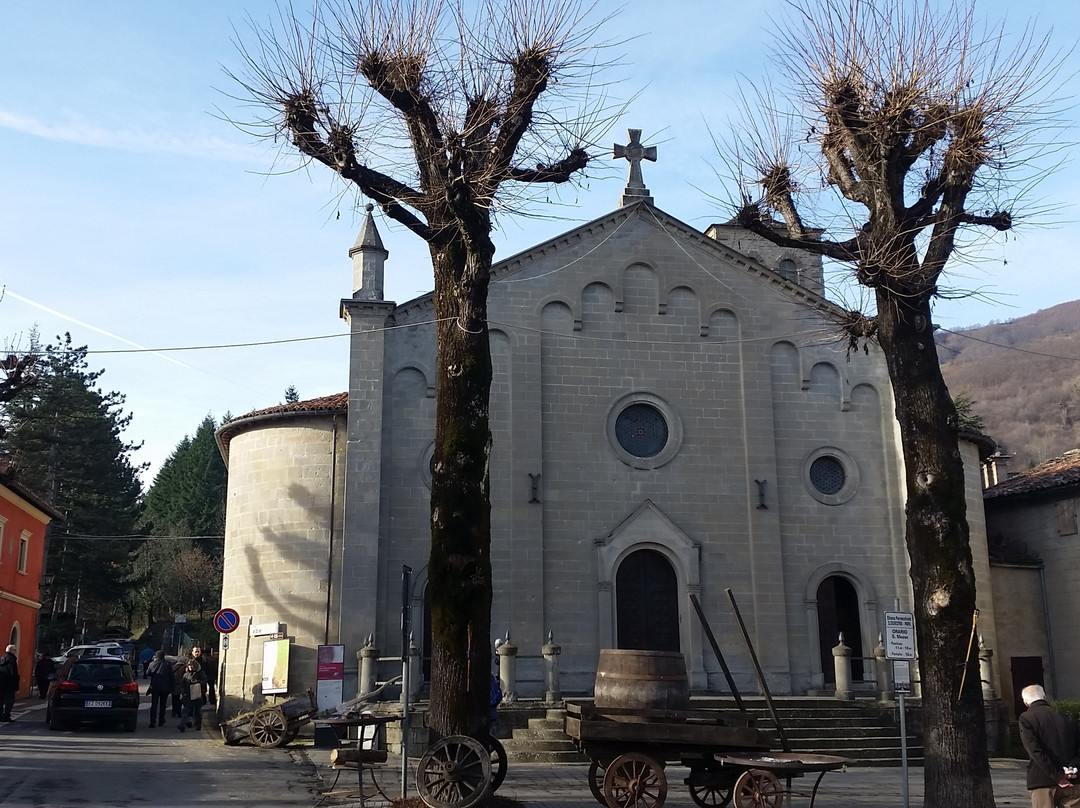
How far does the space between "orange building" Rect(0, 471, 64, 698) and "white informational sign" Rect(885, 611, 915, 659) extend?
22.0 m

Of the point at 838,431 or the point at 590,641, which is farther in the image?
the point at 838,431

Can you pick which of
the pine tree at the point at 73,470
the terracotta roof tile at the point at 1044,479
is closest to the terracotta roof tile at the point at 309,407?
the terracotta roof tile at the point at 1044,479

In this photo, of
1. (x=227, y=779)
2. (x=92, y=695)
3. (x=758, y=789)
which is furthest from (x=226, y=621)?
(x=758, y=789)

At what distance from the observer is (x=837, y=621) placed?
76.8ft

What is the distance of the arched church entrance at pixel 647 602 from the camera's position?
883 inches

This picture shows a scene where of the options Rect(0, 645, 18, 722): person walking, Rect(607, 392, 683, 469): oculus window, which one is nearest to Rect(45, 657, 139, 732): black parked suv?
Rect(0, 645, 18, 722): person walking

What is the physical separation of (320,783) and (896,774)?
380 inches

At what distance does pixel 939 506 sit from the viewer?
480 inches

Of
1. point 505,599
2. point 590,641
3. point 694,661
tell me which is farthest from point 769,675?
point 505,599

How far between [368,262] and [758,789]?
1490cm

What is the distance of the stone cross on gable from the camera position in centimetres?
2450

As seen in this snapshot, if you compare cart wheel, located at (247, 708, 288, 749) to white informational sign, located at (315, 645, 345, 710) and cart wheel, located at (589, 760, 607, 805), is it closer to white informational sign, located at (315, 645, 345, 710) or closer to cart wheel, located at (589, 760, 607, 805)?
white informational sign, located at (315, 645, 345, 710)

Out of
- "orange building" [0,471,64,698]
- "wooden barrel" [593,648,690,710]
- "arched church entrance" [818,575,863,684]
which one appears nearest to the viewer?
"wooden barrel" [593,648,690,710]

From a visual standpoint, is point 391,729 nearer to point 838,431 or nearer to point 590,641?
point 590,641
